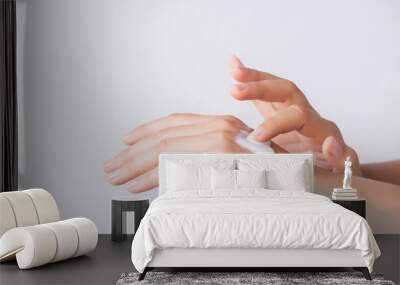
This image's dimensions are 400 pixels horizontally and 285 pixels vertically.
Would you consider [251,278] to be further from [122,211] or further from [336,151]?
[336,151]

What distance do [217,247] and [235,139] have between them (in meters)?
2.70

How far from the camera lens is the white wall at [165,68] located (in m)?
7.57

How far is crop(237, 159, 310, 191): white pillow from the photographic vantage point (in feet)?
22.3

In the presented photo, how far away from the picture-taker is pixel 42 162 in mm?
7609

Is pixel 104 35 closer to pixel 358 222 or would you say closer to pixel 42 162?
pixel 42 162

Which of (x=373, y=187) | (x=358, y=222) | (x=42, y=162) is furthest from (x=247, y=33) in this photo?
(x=358, y=222)

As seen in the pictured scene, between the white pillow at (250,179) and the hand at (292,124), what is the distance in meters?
0.87

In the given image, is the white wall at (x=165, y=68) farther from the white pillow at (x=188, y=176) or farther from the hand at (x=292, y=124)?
the white pillow at (x=188, y=176)

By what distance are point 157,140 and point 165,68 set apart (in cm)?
Answer: 84

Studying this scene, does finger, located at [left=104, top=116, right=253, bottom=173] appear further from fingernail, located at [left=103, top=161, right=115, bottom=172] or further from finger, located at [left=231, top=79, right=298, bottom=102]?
finger, located at [left=231, top=79, right=298, bottom=102]

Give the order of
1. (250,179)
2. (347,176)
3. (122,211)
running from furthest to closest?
(347,176)
(122,211)
(250,179)

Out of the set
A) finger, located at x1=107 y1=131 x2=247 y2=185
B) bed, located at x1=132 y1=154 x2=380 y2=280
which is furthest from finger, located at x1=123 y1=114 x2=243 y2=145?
bed, located at x1=132 y1=154 x2=380 y2=280

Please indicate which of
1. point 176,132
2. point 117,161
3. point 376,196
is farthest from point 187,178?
point 376,196

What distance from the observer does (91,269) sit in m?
5.51
